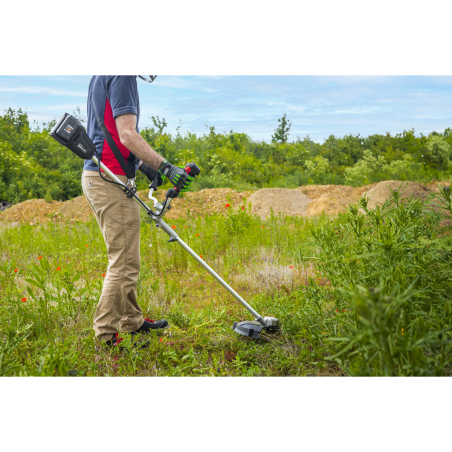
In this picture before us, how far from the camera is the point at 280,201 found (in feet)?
33.7

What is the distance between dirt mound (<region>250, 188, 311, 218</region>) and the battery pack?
23.3 feet

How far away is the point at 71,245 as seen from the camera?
17.6ft

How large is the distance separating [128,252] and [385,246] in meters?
1.82

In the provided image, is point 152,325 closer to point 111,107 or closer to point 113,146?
point 113,146

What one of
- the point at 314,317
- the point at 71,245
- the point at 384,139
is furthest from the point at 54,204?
the point at 384,139

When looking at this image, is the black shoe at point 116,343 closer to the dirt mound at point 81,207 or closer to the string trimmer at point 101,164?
the string trimmer at point 101,164

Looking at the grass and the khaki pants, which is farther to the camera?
the khaki pants

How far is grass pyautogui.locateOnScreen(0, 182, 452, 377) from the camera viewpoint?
5.12 feet

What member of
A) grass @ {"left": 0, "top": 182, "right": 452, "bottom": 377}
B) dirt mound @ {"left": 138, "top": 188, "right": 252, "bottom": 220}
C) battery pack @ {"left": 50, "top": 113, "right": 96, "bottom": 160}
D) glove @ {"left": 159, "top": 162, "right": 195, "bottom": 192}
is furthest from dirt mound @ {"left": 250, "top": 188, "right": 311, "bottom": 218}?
battery pack @ {"left": 50, "top": 113, "right": 96, "bottom": 160}

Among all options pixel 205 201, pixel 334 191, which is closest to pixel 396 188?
pixel 334 191

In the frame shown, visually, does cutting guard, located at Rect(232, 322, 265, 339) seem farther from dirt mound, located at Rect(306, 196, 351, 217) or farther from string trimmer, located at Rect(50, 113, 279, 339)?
dirt mound, located at Rect(306, 196, 351, 217)

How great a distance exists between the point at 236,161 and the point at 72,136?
39.3 ft

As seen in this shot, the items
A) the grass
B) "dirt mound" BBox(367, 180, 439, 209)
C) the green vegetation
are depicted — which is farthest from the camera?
the green vegetation

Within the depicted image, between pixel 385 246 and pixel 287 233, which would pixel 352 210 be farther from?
pixel 287 233
